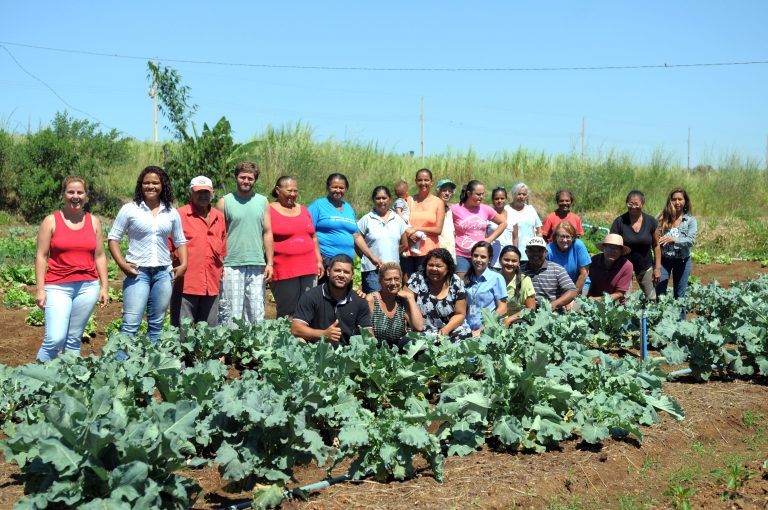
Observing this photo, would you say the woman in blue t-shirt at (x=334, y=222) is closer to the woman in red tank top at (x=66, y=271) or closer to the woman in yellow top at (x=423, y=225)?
the woman in yellow top at (x=423, y=225)

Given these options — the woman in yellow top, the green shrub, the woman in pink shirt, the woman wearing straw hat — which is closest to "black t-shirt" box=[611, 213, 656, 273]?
the woman wearing straw hat

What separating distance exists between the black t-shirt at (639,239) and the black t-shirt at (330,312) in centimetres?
396

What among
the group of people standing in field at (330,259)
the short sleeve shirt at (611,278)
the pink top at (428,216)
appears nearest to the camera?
the group of people standing in field at (330,259)

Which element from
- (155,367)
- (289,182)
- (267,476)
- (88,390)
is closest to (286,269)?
(289,182)

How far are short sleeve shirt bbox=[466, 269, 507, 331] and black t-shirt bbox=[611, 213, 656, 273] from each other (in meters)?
2.17

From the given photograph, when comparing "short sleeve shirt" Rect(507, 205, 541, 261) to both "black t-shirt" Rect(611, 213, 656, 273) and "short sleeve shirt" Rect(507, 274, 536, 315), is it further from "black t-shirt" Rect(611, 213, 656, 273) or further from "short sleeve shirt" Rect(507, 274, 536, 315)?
"short sleeve shirt" Rect(507, 274, 536, 315)

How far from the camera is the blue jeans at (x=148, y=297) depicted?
6.91 meters

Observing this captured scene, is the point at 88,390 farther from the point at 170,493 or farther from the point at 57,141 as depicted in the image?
the point at 57,141

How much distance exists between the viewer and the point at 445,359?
6.18 meters

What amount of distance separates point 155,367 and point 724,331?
4864mm

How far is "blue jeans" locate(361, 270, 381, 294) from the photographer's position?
8.56 metres

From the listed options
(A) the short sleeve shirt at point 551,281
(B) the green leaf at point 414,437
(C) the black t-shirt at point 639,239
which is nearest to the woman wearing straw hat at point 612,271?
(C) the black t-shirt at point 639,239

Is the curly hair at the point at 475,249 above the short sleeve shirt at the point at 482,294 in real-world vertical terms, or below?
above

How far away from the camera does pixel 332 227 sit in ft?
27.7
